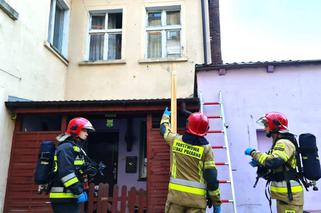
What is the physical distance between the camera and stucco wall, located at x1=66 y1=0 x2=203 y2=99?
9.45 m

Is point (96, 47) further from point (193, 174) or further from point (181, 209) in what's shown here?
point (181, 209)

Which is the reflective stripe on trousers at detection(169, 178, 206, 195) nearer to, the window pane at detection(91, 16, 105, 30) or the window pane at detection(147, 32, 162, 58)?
the window pane at detection(147, 32, 162, 58)

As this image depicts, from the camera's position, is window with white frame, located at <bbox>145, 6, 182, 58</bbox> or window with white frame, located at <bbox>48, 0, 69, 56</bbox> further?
window with white frame, located at <bbox>145, 6, 182, 58</bbox>

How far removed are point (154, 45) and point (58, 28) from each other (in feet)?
10.1

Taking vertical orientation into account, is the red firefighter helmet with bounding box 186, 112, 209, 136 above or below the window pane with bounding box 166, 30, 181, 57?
below

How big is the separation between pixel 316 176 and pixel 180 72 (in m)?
6.15

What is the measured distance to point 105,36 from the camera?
10203 millimetres

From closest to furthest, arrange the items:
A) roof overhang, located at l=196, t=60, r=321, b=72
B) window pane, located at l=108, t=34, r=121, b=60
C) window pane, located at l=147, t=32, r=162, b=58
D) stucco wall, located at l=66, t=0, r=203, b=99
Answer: roof overhang, located at l=196, t=60, r=321, b=72 < stucco wall, located at l=66, t=0, r=203, b=99 < window pane, located at l=147, t=32, r=162, b=58 < window pane, located at l=108, t=34, r=121, b=60

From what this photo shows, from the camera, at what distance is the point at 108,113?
276 inches

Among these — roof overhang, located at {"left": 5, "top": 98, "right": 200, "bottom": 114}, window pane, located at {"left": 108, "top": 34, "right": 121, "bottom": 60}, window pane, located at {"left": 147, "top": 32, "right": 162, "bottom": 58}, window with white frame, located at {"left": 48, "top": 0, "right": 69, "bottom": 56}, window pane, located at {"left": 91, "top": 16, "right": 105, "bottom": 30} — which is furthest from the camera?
window pane, located at {"left": 91, "top": 16, "right": 105, "bottom": 30}

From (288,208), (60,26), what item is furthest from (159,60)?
(288,208)

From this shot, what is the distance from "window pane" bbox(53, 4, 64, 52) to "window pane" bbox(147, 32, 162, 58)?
279 centimetres

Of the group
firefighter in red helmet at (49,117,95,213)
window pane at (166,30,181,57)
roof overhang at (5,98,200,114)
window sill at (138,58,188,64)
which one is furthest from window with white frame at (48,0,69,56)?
firefighter in red helmet at (49,117,95,213)

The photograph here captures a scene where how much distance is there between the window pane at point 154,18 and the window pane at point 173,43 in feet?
1.75
